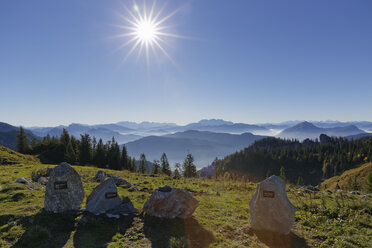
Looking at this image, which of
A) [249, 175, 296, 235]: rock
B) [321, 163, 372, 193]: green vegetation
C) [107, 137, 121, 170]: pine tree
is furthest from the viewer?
[107, 137, 121, 170]: pine tree

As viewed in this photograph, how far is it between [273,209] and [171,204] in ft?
19.4

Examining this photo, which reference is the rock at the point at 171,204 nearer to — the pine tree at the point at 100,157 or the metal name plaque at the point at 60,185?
the metal name plaque at the point at 60,185

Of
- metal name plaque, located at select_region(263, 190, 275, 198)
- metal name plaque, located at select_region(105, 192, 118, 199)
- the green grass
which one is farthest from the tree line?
metal name plaque, located at select_region(263, 190, 275, 198)

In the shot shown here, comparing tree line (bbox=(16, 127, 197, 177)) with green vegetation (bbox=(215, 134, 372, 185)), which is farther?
green vegetation (bbox=(215, 134, 372, 185))

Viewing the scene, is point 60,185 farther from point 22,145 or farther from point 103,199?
point 22,145

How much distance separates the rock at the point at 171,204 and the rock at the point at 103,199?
87.1 inches

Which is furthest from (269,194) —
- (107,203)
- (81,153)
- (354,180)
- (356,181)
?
(356,181)

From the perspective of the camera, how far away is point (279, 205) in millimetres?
10352

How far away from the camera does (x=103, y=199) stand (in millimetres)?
11633

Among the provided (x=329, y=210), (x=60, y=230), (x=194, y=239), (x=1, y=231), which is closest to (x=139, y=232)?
(x=194, y=239)

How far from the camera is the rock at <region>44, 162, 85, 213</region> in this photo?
11359 mm

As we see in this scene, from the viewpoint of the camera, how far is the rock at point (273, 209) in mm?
10242

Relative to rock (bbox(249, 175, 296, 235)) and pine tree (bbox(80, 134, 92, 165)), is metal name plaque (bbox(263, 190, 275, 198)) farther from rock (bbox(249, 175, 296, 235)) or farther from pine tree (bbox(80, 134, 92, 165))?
pine tree (bbox(80, 134, 92, 165))

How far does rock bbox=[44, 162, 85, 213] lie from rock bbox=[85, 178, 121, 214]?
1014 mm
